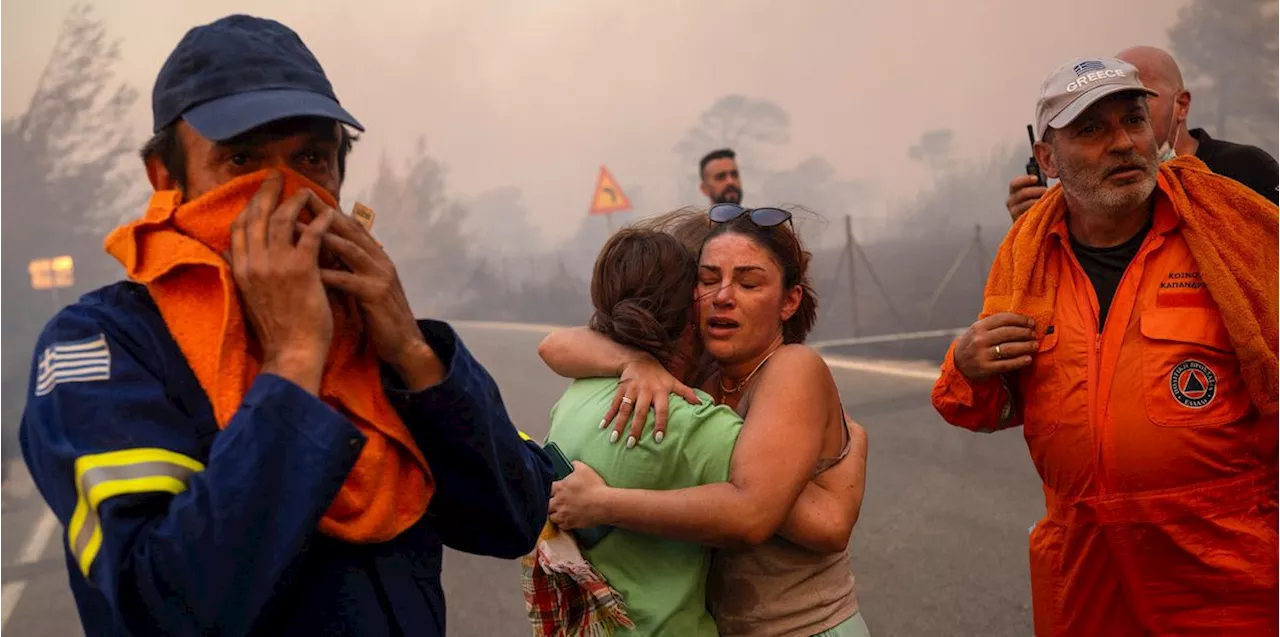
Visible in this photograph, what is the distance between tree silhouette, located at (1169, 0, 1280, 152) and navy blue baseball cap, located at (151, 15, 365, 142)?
14165 mm

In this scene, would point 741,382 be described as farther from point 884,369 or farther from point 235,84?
point 884,369

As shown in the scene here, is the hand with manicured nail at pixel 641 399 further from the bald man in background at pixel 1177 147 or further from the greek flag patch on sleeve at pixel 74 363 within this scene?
the bald man in background at pixel 1177 147

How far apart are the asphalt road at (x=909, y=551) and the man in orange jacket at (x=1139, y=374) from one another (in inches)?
79.9

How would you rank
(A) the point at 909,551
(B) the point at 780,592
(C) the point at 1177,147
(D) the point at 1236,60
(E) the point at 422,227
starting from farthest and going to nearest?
(E) the point at 422,227 → (D) the point at 1236,60 → (A) the point at 909,551 → (C) the point at 1177,147 → (B) the point at 780,592

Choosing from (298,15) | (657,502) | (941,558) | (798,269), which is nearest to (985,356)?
(798,269)

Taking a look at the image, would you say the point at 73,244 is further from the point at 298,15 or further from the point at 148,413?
the point at 148,413

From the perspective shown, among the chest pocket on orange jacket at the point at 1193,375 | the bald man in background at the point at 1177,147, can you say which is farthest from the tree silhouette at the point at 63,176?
the chest pocket on orange jacket at the point at 1193,375

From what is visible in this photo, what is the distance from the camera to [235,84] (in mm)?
1322

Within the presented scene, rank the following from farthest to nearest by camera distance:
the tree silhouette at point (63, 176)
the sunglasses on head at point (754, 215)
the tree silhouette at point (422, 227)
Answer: the tree silhouette at point (422, 227), the tree silhouette at point (63, 176), the sunglasses on head at point (754, 215)

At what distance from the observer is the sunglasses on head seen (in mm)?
2355

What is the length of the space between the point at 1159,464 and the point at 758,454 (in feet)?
3.06

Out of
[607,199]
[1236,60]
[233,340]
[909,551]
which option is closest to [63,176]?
[607,199]

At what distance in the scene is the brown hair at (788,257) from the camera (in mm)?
2365

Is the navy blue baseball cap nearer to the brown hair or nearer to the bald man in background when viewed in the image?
the brown hair
